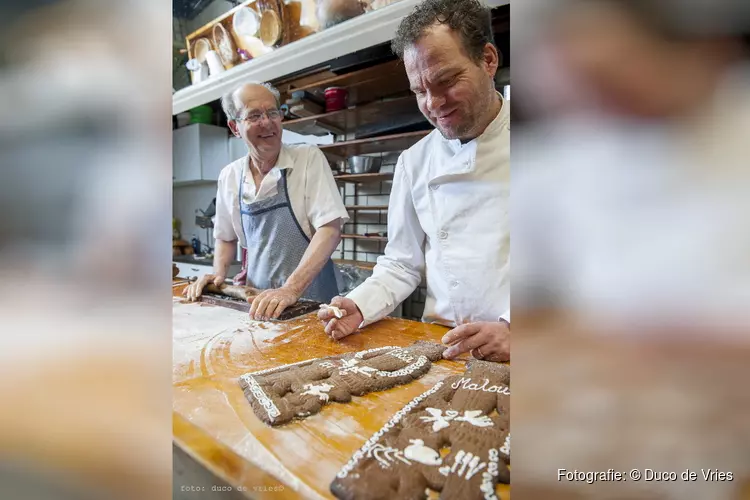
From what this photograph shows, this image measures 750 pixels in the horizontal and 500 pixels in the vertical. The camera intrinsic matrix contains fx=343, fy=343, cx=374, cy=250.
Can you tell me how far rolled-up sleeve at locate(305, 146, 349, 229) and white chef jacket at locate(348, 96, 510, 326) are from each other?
0.12 meters

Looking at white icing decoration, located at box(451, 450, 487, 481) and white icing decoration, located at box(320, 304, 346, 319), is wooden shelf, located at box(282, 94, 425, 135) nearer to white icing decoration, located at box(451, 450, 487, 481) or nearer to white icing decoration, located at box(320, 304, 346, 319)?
white icing decoration, located at box(320, 304, 346, 319)

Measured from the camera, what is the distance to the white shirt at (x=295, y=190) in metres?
0.78

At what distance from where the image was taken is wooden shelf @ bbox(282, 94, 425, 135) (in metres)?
0.65

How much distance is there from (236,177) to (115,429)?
0.56 metres

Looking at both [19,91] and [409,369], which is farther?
[409,369]

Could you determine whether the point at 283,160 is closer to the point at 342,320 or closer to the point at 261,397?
the point at 342,320

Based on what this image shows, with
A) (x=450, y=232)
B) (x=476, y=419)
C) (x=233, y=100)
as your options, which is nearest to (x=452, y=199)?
(x=450, y=232)

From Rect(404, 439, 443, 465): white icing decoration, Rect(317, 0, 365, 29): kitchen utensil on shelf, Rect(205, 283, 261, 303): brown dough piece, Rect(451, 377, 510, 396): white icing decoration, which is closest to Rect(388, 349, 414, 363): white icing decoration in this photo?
Rect(451, 377, 510, 396): white icing decoration

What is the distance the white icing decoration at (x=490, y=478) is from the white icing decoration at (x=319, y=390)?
0.23m

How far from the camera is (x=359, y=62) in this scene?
25.3 inches

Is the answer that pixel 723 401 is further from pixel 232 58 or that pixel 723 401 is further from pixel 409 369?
pixel 232 58

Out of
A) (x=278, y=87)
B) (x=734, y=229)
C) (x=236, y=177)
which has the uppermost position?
(x=278, y=87)

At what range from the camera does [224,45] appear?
0.68m

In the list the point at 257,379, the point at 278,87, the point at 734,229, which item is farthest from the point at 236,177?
the point at 734,229
